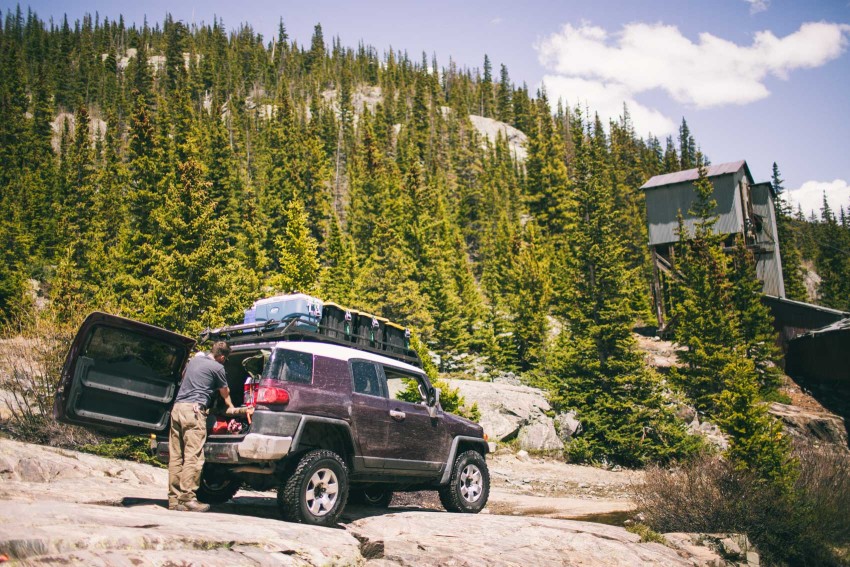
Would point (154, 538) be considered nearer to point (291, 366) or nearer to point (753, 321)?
point (291, 366)

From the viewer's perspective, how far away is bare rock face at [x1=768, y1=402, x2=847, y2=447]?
104 feet

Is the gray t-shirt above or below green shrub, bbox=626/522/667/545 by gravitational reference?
above

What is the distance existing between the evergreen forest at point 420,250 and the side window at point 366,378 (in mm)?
14774

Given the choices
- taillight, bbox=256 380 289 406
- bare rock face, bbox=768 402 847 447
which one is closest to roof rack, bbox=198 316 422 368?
taillight, bbox=256 380 289 406

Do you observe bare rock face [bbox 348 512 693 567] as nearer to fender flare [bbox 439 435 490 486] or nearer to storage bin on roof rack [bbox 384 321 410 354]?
fender flare [bbox 439 435 490 486]

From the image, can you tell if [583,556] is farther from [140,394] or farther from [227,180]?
[227,180]

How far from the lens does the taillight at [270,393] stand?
22.0 feet

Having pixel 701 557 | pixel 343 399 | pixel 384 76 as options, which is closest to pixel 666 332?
pixel 701 557

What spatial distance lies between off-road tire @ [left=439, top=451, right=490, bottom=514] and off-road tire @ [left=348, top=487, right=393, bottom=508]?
1.18 m

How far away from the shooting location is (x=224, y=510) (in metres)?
7.73

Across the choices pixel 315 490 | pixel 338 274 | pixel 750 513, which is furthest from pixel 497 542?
pixel 338 274

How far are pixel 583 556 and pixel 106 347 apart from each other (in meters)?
6.83

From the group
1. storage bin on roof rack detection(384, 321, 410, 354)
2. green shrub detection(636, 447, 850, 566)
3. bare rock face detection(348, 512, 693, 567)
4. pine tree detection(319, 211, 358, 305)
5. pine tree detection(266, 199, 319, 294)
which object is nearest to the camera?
bare rock face detection(348, 512, 693, 567)

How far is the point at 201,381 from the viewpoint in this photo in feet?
23.6
